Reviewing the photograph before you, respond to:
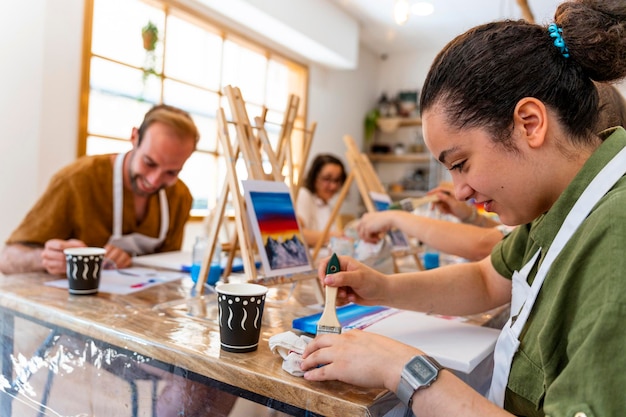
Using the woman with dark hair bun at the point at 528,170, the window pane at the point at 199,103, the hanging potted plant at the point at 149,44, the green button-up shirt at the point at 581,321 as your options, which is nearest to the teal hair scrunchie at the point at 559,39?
the woman with dark hair bun at the point at 528,170

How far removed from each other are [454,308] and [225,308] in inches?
22.5

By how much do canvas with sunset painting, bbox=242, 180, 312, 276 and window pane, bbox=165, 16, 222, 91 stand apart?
2956 millimetres

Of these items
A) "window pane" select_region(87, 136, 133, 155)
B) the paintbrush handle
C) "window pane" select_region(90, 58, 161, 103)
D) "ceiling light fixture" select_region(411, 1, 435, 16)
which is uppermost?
"ceiling light fixture" select_region(411, 1, 435, 16)

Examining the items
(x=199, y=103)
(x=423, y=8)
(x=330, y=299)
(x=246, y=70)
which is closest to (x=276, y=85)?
(x=246, y=70)

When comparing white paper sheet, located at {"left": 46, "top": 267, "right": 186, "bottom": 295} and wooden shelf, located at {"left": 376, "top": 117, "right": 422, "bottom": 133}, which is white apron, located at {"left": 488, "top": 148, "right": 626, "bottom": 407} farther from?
wooden shelf, located at {"left": 376, "top": 117, "right": 422, "bottom": 133}

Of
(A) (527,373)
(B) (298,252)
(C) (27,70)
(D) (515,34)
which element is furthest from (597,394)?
(C) (27,70)

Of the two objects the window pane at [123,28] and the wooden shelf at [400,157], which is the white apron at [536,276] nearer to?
the window pane at [123,28]

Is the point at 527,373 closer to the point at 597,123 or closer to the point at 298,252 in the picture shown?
the point at 597,123

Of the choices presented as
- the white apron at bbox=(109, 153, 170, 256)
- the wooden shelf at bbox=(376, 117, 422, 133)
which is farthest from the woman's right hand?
the wooden shelf at bbox=(376, 117, 422, 133)

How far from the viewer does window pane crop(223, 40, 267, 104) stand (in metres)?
4.54

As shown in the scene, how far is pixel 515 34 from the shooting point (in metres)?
0.77

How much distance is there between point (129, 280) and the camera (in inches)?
57.3

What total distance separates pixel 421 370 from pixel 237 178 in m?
0.81

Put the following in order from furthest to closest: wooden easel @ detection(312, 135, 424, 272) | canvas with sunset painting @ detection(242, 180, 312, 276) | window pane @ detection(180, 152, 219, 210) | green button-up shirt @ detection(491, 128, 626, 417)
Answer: window pane @ detection(180, 152, 219, 210) < wooden easel @ detection(312, 135, 424, 272) < canvas with sunset painting @ detection(242, 180, 312, 276) < green button-up shirt @ detection(491, 128, 626, 417)
